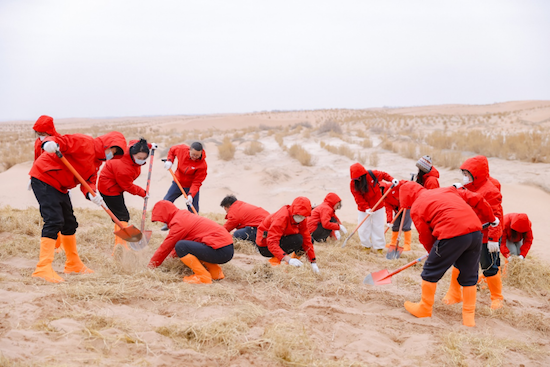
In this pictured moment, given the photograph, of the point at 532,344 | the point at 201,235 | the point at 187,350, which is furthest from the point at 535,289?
the point at 187,350

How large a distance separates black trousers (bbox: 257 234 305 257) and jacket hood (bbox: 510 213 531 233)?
2.71m

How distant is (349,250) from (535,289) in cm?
236

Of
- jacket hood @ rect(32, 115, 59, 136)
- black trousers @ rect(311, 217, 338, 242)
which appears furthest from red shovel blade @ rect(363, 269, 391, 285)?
jacket hood @ rect(32, 115, 59, 136)

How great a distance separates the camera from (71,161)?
445cm

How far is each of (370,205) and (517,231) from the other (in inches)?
77.4

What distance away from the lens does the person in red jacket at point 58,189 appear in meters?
4.25

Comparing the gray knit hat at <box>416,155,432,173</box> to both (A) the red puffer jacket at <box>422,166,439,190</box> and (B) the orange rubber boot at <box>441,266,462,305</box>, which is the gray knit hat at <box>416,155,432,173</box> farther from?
(B) the orange rubber boot at <box>441,266,462,305</box>

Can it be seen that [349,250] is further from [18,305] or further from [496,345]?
[18,305]

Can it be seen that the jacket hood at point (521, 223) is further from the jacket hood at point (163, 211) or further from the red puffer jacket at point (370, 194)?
the jacket hood at point (163, 211)

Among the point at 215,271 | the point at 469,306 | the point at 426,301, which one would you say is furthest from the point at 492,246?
the point at 215,271

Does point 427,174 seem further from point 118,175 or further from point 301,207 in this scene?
point 118,175

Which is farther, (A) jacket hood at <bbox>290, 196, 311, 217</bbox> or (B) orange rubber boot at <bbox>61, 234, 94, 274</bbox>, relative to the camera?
(A) jacket hood at <bbox>290, 196, 311, 217</bbox>

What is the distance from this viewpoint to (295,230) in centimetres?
526

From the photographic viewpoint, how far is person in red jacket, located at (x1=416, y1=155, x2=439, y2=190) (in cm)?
579
